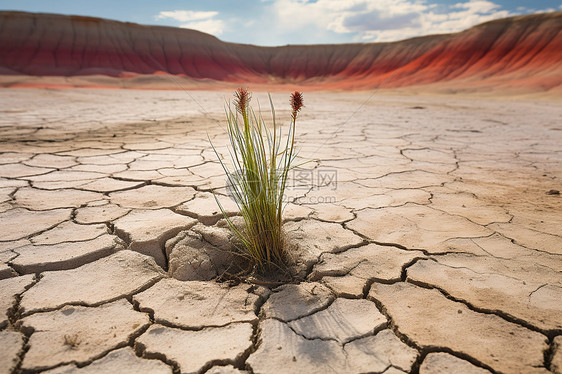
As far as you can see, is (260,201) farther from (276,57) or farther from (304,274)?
(276,57)

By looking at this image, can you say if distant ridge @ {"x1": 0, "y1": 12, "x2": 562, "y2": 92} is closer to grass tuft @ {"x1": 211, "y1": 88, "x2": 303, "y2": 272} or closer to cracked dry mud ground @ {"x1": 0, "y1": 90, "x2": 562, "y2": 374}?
cracked dry mud ground @ {"x1": 0, "y1": 90, "x2": 562, "y2": 374}

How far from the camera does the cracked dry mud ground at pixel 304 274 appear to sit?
806 millimetres

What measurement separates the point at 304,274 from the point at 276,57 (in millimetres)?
37689

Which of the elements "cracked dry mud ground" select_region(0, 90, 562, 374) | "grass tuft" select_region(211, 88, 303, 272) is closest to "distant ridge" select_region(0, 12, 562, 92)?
"cracked dry mud ground" select_region(0, 90, 562, 374)

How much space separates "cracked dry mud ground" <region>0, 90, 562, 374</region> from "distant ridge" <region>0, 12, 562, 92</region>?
15.2m

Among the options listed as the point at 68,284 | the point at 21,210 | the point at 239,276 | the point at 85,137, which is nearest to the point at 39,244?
the point at 68,284

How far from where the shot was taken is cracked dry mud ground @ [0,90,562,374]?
31.7 inches

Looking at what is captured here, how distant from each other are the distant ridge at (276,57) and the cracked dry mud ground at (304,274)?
15.2 meters

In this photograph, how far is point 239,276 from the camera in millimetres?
1158

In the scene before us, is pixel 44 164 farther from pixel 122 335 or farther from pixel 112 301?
pixel 122 335

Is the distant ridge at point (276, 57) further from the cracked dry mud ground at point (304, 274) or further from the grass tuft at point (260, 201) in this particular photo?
the grass tuft at point (260, 201)

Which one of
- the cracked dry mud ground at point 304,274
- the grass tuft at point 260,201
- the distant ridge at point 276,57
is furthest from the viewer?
the distant ridge at point 276,57

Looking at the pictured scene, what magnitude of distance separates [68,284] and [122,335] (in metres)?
0.34

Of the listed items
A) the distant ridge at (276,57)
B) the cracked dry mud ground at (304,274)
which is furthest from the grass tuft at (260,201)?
the distant ridge at (276,57)
